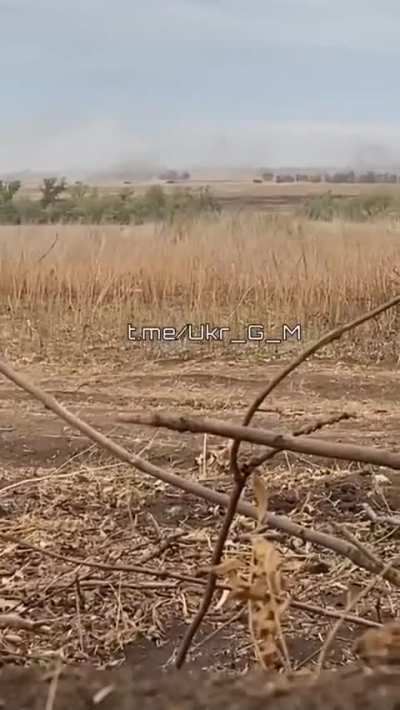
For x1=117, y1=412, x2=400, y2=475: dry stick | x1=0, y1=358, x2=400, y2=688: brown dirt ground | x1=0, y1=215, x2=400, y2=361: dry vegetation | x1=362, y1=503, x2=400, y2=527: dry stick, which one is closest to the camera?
x1=117, y1=412, x2=400, y2=475: dry stick

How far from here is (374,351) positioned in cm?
607

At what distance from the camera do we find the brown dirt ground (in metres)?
2.10

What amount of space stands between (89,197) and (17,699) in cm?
1452

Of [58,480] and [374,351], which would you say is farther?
[374,351]

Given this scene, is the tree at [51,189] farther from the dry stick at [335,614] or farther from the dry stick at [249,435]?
the dry stick at [249,435]

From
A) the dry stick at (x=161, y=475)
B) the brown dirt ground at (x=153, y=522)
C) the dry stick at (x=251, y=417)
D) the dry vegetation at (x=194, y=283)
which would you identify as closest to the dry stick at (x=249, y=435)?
the dry stick at (x=251, y=417)

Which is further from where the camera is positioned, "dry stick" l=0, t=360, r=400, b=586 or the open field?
the open field

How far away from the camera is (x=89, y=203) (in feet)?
47.3

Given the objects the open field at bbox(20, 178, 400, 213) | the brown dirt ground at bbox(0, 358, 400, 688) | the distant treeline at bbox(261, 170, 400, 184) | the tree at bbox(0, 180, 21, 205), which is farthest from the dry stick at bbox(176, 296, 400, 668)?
the distant treeline at bbox(261, 170, 400, 184)

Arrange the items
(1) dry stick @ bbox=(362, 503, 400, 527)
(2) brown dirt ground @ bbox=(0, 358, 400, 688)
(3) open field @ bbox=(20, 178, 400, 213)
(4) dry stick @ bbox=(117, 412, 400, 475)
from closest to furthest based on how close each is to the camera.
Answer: (4) dry stick @ bbox=(117, 412, 400, 475) → (2) brown dirt ground @ bbox=(0, 358, 400, 688) → (1) dry stick @ bbox=(362, 503, 400, 527) → (3) open field @ bbox=(20, 178, 400, 213)

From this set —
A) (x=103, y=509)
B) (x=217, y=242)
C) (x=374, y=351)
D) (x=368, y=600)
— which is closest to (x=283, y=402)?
(x=374, y=351)

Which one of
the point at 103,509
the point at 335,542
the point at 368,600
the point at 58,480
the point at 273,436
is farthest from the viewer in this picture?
the point at 58,480

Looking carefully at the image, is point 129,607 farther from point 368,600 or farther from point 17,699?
point 17,699

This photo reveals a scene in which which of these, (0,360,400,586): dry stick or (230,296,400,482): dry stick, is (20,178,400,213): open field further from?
(230,296,400,482): dry stick
